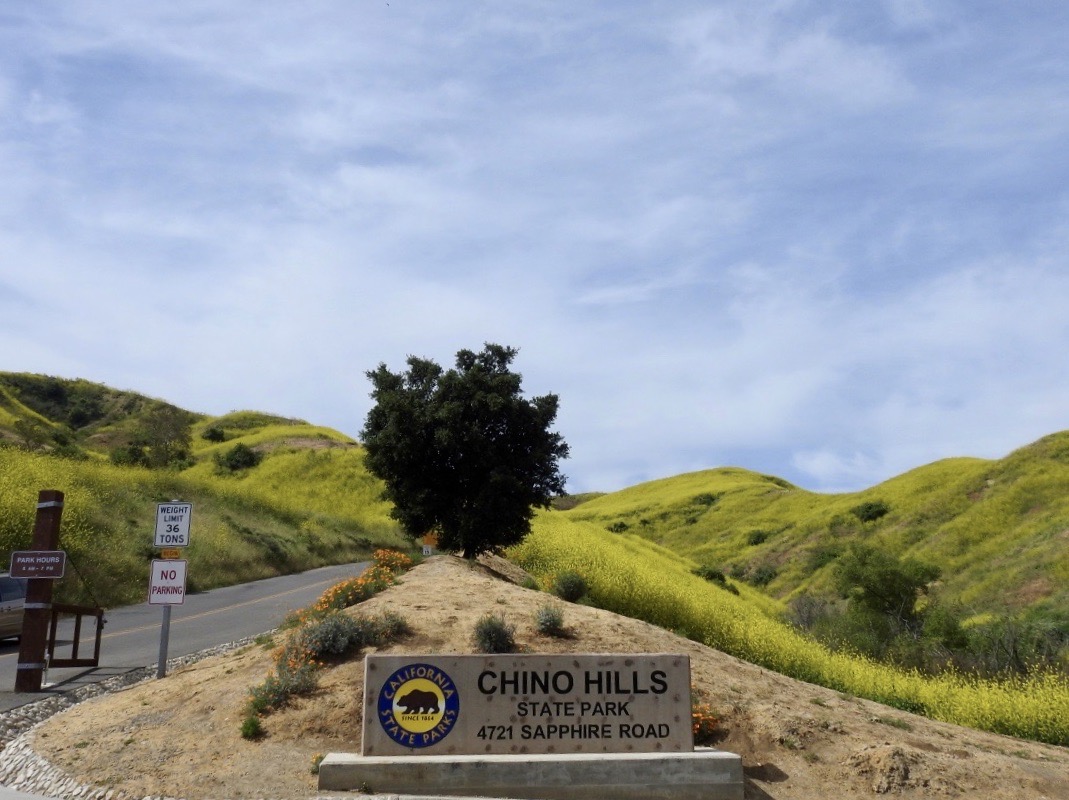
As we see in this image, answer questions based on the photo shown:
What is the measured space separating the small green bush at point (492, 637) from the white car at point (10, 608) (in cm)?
1171

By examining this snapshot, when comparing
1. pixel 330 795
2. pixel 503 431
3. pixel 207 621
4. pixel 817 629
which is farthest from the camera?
pixel 817 629

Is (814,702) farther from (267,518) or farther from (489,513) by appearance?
(267,518)

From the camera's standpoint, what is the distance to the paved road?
1500 cm

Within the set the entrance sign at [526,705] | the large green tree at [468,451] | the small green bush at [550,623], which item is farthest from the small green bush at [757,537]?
the entrance sign at [526,705]

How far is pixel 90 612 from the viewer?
15945mm

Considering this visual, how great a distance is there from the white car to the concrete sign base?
1325 centimetres

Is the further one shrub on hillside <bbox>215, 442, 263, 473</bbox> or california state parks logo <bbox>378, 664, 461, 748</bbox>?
shrub on hillside <bbox>215, 442, 263, 473</bbox>

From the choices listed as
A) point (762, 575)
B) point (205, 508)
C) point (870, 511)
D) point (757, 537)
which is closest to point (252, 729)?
point (205, 508)

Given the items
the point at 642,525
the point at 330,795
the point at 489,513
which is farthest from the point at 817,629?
the point at 642,525

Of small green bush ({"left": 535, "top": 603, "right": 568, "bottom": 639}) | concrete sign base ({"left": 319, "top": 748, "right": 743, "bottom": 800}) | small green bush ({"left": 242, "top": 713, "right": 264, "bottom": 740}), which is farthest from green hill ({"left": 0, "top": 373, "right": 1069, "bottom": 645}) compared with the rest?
concrete sign base ({"left": 319, "top": 748, "right": 743, "bottom": 800})

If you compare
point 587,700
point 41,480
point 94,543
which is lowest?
point 587,700

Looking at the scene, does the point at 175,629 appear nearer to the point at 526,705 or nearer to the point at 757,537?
the point at 526,705

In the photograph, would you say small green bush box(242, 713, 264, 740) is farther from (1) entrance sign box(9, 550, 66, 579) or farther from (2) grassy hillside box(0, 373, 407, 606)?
(2) grassy hillside box(0, 373, 407, 606)

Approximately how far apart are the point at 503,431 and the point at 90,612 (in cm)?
1063
